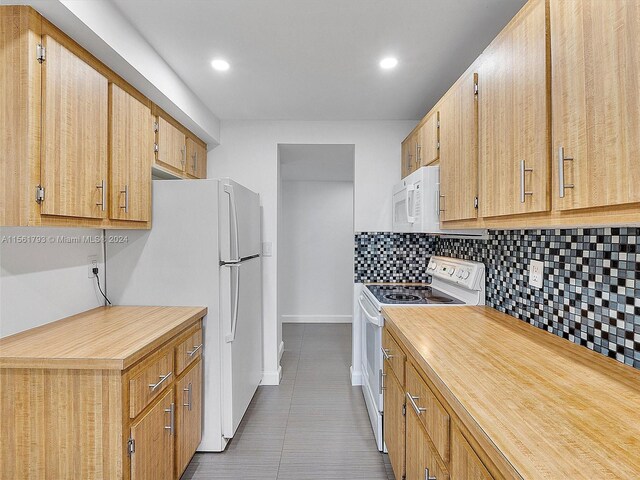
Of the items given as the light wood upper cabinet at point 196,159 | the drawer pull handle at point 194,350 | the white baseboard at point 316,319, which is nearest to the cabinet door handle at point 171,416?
the drawer pull handle at point 194,350

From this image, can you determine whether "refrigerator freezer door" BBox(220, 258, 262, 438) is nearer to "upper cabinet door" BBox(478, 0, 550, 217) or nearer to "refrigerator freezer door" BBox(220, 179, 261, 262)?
"refrigerator freezer door" BBox(220, 179, 261, 262)

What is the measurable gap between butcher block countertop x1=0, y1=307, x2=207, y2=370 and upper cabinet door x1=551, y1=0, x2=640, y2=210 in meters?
1.64

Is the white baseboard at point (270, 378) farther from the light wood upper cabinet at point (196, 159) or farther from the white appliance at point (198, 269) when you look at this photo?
the light wood upper cabinet at point (196, 159)

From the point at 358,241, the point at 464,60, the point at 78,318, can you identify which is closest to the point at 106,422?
the point at 78,318

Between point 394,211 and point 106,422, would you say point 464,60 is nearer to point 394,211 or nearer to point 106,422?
point 394,211

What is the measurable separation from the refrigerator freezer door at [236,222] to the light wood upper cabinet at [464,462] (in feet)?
5.22

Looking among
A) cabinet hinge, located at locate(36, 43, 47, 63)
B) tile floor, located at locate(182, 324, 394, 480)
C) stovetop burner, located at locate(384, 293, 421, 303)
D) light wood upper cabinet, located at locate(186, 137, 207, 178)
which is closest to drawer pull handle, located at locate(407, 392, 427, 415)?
tile floor, located at locate(182, 324, 394, 480)

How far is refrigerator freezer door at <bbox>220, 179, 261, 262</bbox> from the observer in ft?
7.22

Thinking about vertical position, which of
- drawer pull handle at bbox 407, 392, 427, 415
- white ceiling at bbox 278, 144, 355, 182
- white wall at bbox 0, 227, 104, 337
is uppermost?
white ceiling at bbox 278, 144, 355, 182

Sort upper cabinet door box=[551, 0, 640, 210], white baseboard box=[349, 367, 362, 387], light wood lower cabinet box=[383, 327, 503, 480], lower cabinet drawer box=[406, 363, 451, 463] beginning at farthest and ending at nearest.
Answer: white baseboard box=[349, 367, 362, 387] → lower cabinet drawer box=[406, 363, 451, 463] → light wood lower cabinet box=[383, 327, 503, 480] → upper cabinet door box=[551, 0, 640, 210]

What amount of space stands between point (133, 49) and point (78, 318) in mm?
1447

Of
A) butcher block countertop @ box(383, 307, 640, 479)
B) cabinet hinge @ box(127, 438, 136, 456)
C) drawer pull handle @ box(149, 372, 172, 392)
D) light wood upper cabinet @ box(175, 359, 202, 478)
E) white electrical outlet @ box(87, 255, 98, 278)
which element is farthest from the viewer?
white electrical outlet @ box(87, 255, 98, 278)

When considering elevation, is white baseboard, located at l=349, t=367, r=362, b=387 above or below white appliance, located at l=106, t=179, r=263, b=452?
below

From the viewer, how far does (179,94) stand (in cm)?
241
